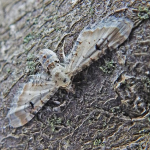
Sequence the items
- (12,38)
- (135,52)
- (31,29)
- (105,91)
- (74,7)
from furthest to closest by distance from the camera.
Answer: (12,38)
(31,29)
(74,7)
(105,91)
(135,52)

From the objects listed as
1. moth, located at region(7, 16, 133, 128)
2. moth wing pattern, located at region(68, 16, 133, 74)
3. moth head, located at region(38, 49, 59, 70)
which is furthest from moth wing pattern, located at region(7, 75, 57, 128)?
moth wing pattern, located at region(68, 16, 133, 74)

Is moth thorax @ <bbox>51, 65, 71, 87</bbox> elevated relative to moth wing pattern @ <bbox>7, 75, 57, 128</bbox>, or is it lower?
elevated

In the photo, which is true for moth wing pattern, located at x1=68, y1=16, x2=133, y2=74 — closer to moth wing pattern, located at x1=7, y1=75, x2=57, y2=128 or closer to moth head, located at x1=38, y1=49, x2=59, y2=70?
moth head, located at x1=38, y1=49, x2=59, y2=70

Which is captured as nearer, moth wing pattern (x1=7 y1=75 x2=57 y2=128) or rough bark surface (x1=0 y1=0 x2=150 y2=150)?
rough bark surface (x1=0 y1=0 x2=150 y2=150)

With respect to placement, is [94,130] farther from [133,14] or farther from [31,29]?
[31,29]

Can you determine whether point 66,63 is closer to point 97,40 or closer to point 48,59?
Result: point 48,59

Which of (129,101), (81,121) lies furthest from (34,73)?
(129,101)

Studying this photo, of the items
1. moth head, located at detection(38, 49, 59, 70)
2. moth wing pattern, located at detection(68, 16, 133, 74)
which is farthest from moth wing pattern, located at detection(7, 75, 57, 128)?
moth wing pattern, located at detection(68, 16, 133, 74)

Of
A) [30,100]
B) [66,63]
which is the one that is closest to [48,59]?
[66,63]
